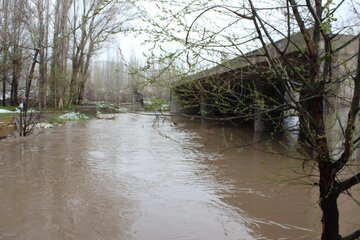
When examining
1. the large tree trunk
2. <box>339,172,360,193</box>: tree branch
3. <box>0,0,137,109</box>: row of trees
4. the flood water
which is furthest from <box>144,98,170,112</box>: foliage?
<box>0,0,137,109</box>: row of trees

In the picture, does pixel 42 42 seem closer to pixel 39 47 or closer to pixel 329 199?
pixel 39 47

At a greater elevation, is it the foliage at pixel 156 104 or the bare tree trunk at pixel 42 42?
the bare tree trunk at pixel 42 42

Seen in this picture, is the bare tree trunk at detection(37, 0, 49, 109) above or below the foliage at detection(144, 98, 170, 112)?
above

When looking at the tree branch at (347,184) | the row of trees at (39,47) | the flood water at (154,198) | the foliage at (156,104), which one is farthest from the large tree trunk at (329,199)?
the row of trees at (39,47)

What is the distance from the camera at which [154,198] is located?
7707 mm

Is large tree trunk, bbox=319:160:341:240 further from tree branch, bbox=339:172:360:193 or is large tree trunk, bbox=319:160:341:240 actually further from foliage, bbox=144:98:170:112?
foliage, bbox=144:98:170:112

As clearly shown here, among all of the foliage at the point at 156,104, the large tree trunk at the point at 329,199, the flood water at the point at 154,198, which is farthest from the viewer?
the flood water at the point at 154,198

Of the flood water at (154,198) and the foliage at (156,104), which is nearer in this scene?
the foliage at (156,104)

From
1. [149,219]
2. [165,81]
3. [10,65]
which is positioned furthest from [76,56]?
[165,81]

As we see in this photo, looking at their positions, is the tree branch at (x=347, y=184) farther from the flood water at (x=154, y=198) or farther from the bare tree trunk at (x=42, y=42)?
the bare tree trunk at (x=42, y=42)

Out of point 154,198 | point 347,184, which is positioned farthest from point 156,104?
point 154,198

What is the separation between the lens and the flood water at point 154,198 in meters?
5.96

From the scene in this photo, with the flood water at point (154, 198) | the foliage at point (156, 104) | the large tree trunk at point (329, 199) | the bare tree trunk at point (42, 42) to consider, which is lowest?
the flood water at point (154, 198)

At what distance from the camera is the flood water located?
235 inches
